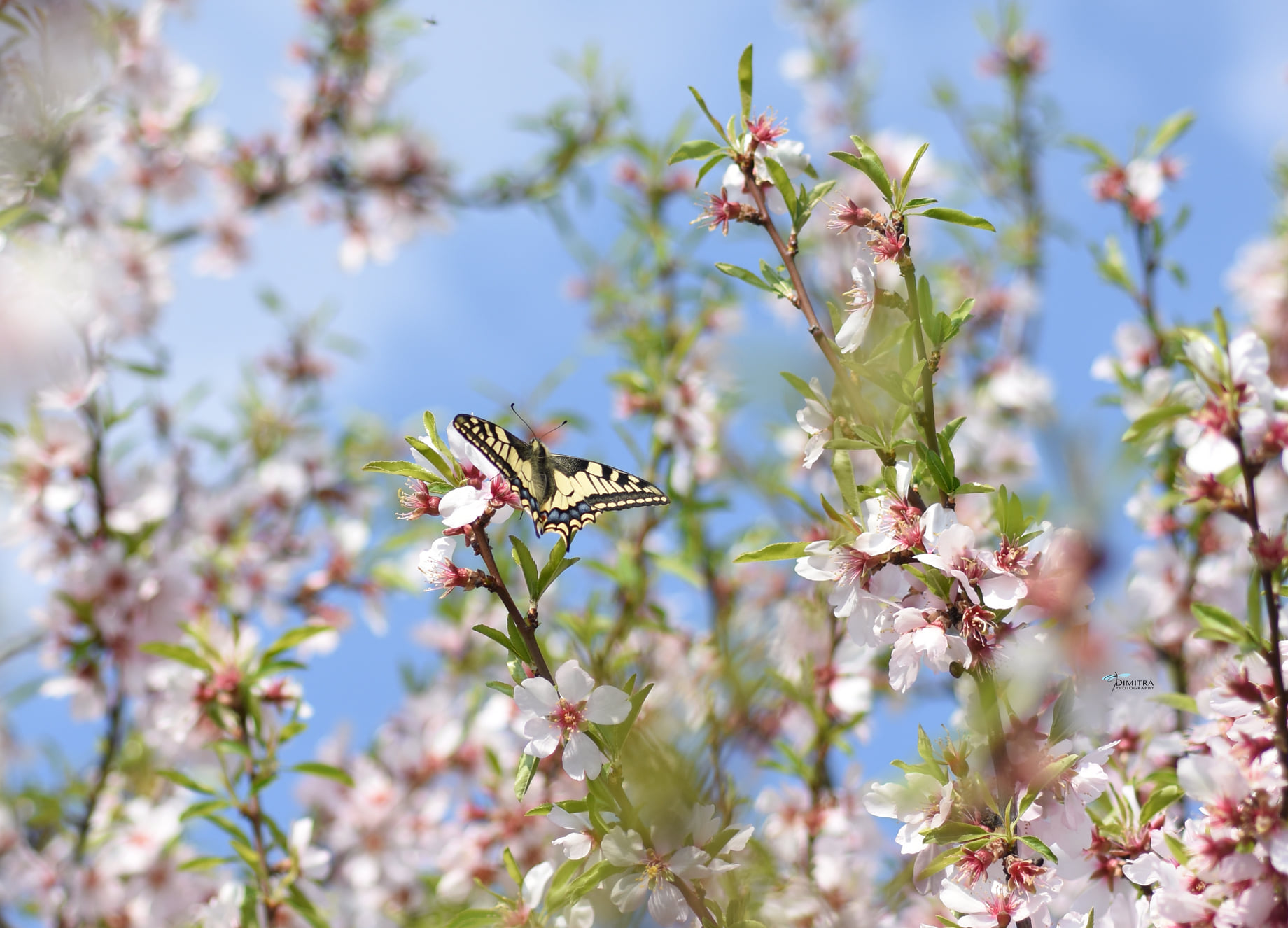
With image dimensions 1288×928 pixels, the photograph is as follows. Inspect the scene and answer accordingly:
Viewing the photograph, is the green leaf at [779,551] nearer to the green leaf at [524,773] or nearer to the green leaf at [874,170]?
the green leaf at [524,773]

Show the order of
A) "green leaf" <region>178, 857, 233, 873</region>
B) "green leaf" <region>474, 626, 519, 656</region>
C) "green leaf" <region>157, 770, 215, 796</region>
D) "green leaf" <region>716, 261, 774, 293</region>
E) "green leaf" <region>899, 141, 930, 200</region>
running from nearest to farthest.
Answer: "green leaf" <region>474, 626, 519, 656</region> → "green leaf" <region>899, 141, 930, 200</region> → "green leaf" <region>716, 261, 774, 293</region> → "green leaf" <region>157, 770, 215, 796</region> → "green leaf" <region>178, 857, 233, 873</region>

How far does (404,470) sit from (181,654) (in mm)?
1016

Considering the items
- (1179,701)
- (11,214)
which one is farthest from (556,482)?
(1179,701)

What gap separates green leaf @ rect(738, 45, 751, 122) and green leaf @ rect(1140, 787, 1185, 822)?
118 cm

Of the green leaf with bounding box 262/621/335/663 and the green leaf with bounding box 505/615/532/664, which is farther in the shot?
the green leaf with bounding box 262/621/335/663

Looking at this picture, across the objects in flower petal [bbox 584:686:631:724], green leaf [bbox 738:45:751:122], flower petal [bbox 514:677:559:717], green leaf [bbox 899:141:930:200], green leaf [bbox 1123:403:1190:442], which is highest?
green leaf [bbox 738:45:751:122]

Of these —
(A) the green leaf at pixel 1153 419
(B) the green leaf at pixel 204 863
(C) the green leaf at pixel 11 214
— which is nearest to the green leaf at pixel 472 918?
(B) the green leaf at pixel 204 863

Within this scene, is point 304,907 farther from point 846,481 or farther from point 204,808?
point 846,481

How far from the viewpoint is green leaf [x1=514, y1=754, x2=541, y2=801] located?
1.24 meters

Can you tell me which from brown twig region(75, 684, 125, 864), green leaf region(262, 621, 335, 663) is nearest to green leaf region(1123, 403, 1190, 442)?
green leaf region(262, 621, 335, 663)

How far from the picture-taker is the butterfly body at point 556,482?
4.60ft

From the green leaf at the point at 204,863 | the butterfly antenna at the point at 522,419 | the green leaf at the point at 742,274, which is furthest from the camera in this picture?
the butterfly antenna at the point at 522,419

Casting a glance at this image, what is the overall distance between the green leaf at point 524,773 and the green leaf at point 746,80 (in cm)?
103

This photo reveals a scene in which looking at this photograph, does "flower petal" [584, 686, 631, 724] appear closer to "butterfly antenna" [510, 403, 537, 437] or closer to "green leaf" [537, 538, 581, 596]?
"green leaf" [537, 538, 581, 596]
